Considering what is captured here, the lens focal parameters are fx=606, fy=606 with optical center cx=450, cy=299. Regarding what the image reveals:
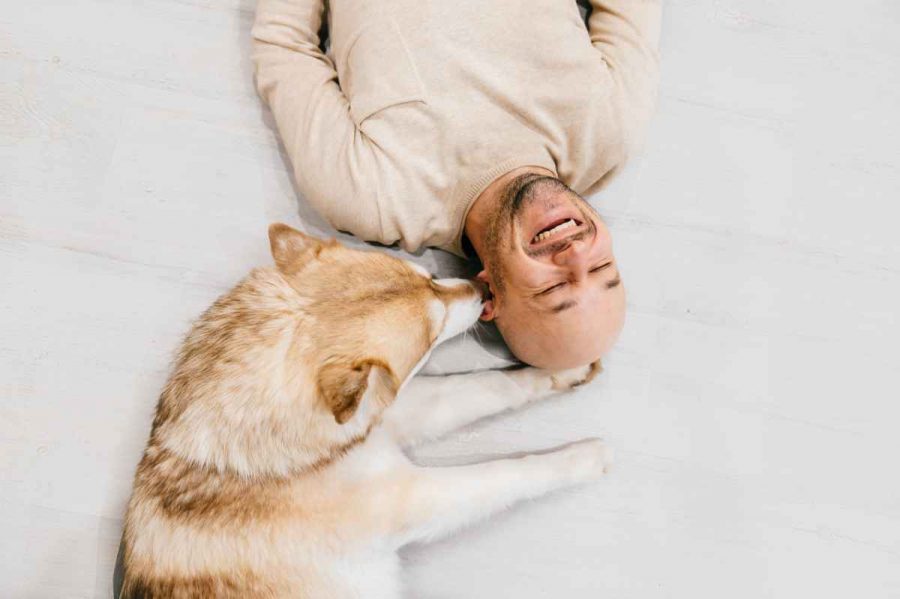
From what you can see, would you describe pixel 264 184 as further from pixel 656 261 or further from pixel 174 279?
pixel 656 261

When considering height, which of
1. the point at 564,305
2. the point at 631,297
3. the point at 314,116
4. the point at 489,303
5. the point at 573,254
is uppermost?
the point at 314,116

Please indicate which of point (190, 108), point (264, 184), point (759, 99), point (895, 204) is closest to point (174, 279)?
point (264, 184)

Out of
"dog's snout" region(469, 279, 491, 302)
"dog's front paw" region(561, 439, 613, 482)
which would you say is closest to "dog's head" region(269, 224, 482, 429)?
"dog's snout" region(469, 279, 491, 302)

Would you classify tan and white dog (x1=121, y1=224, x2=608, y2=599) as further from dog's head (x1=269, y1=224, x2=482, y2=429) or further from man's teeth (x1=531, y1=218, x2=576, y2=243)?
man's teeth (x1=531, y1=218, x2=576, y2=243)

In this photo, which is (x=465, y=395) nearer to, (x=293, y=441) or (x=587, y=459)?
(x=587, y=459)

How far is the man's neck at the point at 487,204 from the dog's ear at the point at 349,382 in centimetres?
52

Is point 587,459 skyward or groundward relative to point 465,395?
groundward

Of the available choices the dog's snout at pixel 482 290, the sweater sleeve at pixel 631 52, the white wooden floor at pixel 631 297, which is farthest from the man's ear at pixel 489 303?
the sweater sleeve at pixel 631 52

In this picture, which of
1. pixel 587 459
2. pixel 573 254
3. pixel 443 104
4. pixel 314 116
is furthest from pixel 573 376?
pixel 314 116

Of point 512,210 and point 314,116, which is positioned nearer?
point 512,210

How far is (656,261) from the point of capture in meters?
1.84

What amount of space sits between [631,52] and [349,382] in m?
1.18

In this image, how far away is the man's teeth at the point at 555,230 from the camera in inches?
56.4

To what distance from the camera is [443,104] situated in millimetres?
1484
